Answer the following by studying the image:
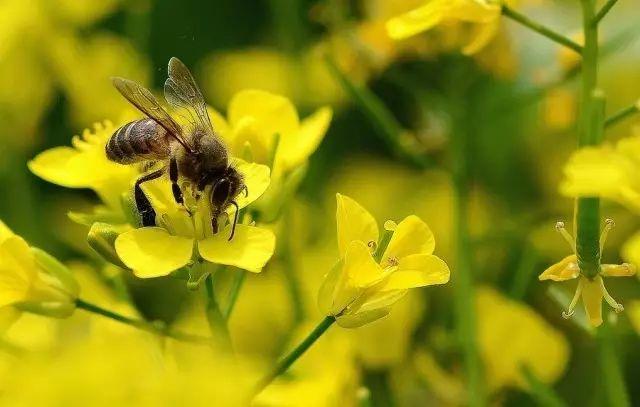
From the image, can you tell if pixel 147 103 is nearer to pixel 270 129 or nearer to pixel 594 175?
pixel 270 129

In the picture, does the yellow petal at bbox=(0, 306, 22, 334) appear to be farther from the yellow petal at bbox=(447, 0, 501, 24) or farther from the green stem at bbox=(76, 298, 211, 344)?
the yellow petal at bbox=(447, 0, 501, 24)

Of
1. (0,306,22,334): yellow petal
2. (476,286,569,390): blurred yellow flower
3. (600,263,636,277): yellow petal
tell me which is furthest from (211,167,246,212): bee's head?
(476,286,569,390): blurred yellow flower

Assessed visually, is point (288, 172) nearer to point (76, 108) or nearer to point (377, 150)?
point (76, 108)

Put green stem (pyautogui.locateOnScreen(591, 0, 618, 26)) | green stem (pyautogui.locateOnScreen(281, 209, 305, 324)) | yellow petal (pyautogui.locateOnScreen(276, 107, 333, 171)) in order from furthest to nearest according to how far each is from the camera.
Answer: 1. green stem (pyautogui.locateOnScreen(281, 209, 305, 324))
2. yellow petal (pyautogui.locateOnScreen(276, 107, 333, 171))
3. green stem (pyautogui.locateOnScreen(591, 0, 618, 26))

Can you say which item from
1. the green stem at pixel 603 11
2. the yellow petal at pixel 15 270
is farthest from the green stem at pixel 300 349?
the green stem at pixel 603 11

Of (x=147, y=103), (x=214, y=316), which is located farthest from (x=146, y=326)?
(x=147, y=103)

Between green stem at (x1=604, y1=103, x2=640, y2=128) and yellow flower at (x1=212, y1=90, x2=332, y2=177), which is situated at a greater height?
green stem at (x1=604, y1=103, x2=640, y2=128)

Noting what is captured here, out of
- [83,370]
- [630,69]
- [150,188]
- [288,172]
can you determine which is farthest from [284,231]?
[630,69]
